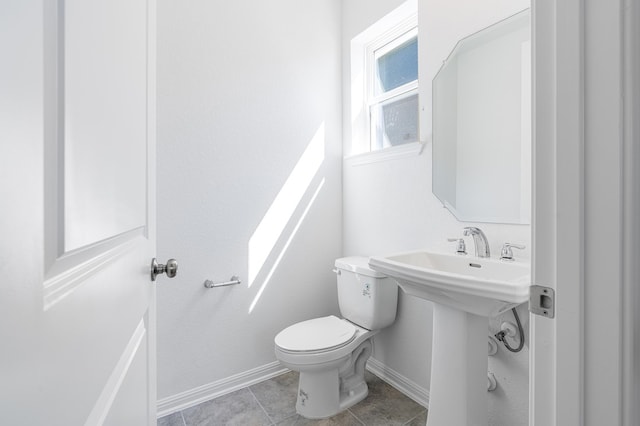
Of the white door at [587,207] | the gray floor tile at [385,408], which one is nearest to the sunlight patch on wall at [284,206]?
the gray floor tile at [385,408]

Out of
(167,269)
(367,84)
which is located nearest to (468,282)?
(167,269)

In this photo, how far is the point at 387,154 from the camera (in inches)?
71.9

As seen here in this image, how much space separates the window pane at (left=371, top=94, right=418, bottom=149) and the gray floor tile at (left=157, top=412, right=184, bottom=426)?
1955 millimetres

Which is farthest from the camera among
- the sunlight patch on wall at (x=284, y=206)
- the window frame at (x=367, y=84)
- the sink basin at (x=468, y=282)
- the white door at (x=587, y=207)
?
the window frame at (x=367, y=84)

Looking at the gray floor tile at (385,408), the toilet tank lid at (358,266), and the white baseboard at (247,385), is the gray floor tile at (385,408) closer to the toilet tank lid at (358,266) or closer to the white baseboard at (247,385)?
the white baseboard at (247,385)

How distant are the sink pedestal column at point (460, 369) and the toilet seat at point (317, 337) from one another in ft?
1.69

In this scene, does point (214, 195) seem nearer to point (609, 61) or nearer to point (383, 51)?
point (383, 51)

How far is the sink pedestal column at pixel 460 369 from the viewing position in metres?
1.12

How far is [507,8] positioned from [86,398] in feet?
5.80

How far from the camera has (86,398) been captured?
0.36 m

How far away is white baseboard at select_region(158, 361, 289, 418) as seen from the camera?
1.57 metres

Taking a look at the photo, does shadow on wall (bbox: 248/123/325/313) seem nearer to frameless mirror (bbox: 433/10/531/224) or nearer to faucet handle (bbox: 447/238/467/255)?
frameless mirror (bbox: 433/10/531/224)

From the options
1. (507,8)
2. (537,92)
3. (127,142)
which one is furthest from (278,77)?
(537,92)

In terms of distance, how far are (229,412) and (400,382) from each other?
3.13ft
